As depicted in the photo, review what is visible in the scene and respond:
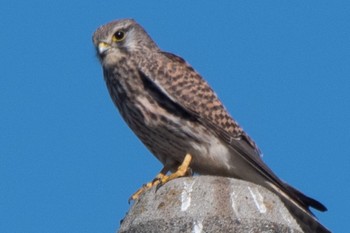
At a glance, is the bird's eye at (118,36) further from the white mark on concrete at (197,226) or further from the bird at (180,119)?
the white mark on concrete at (197,226)

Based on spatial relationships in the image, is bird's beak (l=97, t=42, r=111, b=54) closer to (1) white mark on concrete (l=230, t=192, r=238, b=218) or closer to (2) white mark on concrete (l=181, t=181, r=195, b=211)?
(2) white mark on concrete (l=181, t=181, r=195, b=211)

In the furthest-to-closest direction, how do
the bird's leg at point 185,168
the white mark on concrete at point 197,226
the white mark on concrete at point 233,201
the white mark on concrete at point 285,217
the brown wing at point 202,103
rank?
1. the brown wing at point 202,103
2. the bird's leg at point 185,168
3. the white mark on concrete at point 285,217
4. the white mark on concrete at point 233,201
5. the white mark on concrete at point 197,226

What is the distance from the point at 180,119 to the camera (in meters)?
6.05

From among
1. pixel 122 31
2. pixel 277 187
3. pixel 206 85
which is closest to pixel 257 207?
pixel 277 187

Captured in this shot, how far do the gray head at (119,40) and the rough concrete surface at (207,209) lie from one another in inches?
112

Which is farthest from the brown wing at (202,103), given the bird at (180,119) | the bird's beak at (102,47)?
the bird's beak at (102,47)

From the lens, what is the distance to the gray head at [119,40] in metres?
6.67

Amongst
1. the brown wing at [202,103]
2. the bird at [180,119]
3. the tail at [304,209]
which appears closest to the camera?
the tail at [304,209]

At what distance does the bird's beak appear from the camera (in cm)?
674

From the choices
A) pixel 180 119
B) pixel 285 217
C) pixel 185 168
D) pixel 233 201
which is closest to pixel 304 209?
pixel 185 168

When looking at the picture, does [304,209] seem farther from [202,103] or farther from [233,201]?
[233,201]

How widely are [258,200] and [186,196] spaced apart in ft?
1.09

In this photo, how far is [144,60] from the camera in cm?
646

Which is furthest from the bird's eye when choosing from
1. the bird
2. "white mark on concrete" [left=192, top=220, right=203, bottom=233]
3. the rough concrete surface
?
"white mark on concrete" [left=192, top=220, right=203, bottom=233]
